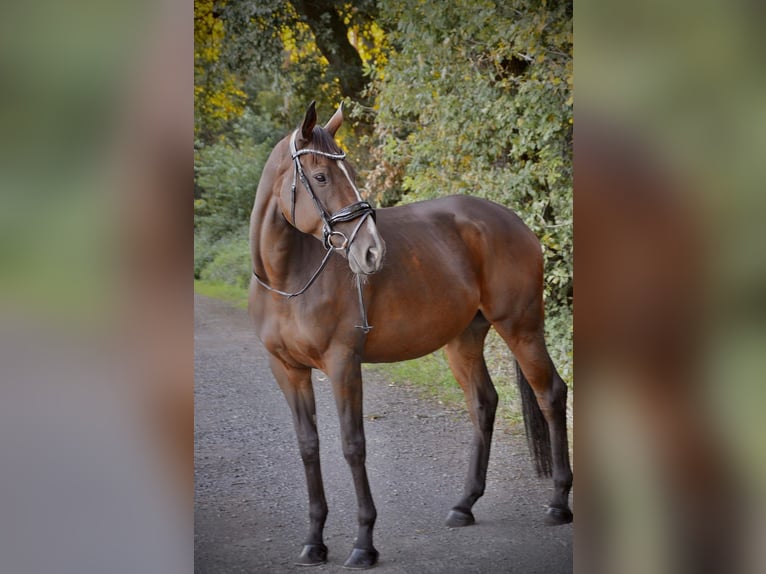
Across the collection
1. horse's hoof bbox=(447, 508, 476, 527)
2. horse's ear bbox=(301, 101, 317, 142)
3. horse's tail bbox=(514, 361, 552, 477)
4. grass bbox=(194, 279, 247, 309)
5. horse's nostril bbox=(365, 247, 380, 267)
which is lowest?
→ horse's hoof bbox=(447, 508, 476, 527)

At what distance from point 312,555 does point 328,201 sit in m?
1.35

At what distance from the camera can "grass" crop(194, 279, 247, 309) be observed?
2848 millimetres

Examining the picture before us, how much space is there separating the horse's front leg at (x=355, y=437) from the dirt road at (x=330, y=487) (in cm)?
4

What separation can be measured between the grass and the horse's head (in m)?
0.38

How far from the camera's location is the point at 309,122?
8.67ft
